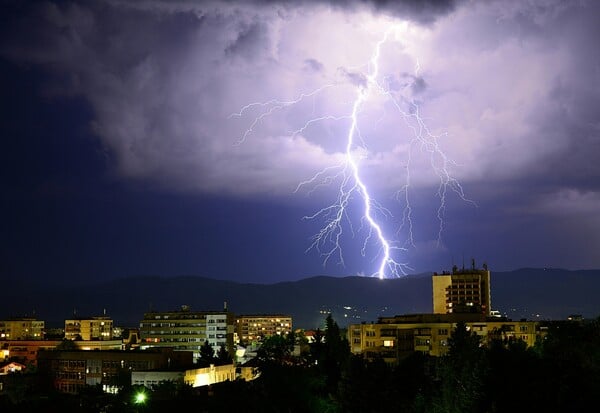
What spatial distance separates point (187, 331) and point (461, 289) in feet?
85.1

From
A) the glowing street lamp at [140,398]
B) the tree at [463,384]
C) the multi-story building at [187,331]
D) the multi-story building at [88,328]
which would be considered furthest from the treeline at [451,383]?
the multi-story building at [88,328]

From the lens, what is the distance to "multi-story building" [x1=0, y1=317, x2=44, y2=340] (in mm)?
94188

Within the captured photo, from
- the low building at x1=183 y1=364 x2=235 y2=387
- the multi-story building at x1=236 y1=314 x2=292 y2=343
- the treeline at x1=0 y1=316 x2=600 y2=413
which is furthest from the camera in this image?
the multi-story building at x1=236 y1=314 x2=292 y2=343

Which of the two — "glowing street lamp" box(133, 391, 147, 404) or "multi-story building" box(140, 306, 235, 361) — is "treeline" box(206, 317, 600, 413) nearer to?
"glowing street lamp" box(133, 391, 147, 404)

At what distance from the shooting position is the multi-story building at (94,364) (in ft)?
158

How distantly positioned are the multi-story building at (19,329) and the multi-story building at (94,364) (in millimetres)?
45611

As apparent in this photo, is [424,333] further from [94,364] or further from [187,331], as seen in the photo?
[187,331]

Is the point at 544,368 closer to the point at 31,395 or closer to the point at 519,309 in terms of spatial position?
the point at 31,395

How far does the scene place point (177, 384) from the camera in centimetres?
3819

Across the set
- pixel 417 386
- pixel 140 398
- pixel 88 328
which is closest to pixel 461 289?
pixel 417 386

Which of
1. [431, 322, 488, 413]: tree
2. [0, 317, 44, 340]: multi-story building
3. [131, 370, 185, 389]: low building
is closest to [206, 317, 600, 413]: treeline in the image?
[431, 322, 488, 413]: tree

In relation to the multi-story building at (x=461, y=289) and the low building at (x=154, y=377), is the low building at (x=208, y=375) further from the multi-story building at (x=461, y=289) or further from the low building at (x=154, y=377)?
the multi-story building at (x=461, y=289)

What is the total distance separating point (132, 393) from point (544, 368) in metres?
18.4

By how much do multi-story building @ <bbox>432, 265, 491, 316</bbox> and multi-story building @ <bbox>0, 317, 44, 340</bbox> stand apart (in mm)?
48365
